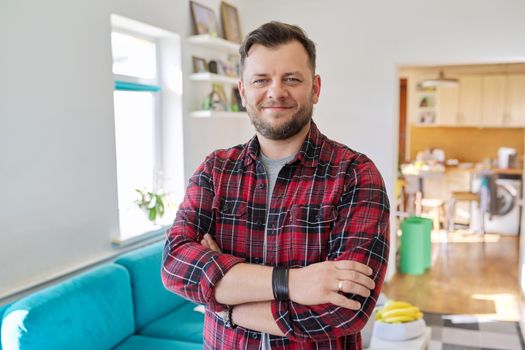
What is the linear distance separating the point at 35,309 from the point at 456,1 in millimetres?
3975

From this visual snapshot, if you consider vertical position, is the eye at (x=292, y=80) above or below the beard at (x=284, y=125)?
above

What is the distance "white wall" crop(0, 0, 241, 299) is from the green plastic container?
3123 millimetres

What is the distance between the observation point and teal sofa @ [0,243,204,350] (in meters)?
Result: 2.20

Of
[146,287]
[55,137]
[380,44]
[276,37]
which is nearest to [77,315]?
[146,287]

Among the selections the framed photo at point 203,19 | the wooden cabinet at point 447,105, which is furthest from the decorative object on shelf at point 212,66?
the wooden cabinet at point 447,105

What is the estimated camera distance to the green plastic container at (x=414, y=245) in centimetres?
518

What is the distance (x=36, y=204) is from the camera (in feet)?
8.82

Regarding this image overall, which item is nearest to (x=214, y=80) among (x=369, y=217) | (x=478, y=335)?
(x=478, y=335)

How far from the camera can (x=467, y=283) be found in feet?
16.5

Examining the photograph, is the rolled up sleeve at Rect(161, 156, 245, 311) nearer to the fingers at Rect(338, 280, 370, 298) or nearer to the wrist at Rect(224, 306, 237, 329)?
the wrist at Rect(224, 306, 237, 329)

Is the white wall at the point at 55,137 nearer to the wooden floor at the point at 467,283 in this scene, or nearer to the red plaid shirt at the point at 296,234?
the red plaid shirt at the point at 296,234

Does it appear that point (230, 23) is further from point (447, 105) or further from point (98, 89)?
point (447, 105)

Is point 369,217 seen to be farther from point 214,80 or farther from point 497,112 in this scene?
point 497,112

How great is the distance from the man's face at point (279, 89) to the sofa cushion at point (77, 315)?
153 cm
